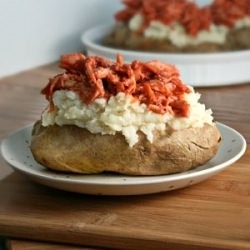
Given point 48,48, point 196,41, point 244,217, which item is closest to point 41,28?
point 48,48

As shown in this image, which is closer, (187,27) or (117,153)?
(117,153)

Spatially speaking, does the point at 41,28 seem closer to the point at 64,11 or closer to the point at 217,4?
the point at 64,11

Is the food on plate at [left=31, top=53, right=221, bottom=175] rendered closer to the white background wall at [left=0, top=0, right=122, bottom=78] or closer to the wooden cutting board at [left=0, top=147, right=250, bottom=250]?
the wooden cutting board at [left=0, top=147, right=250, bottom=250]

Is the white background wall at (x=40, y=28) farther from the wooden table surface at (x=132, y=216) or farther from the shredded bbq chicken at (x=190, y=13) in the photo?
the wooden table surface at (x=132, y=216)

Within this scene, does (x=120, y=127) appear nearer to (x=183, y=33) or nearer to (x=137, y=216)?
(x=137, y=216)

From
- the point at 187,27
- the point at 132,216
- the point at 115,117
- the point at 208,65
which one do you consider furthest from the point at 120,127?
the point at 187,27

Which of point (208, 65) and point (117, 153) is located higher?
point (117, 153)

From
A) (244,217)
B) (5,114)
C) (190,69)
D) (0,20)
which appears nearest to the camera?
(244,217)
